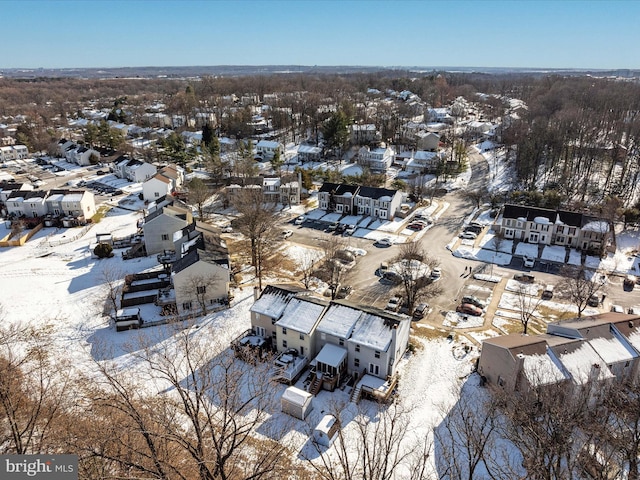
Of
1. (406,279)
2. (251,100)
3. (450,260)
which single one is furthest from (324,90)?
(406,279)

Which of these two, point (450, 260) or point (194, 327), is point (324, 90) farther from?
point (194, 327)

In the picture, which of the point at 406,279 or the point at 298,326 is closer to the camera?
the point at 298,326

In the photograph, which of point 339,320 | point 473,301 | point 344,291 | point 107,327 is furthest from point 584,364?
point 107,327

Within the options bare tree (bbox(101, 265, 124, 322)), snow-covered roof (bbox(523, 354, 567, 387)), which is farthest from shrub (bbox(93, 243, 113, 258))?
snow-covered roof (bbox(523, 354, 567, 387))

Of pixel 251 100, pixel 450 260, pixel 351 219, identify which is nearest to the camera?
pixel 450 260

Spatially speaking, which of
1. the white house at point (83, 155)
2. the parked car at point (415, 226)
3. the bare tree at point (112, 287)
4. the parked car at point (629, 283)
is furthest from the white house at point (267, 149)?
the parked car at point (629, 283)

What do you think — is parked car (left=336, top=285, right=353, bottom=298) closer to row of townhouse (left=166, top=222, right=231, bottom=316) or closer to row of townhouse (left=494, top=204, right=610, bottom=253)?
row of townhouse (left=166, top=222, right=231, bottom=316)
